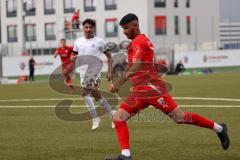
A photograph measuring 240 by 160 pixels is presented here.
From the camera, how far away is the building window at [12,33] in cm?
9103

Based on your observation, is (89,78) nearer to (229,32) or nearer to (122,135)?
(122,135)

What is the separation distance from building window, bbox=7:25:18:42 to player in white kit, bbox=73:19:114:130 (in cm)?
7761

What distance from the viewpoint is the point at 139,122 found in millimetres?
15414

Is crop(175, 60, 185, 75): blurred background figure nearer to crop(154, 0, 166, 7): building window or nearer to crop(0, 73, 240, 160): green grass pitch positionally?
crop(154, 0, 166, 7): building window

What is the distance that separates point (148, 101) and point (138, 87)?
243 mm

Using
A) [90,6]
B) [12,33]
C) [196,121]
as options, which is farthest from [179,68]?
[196,121]

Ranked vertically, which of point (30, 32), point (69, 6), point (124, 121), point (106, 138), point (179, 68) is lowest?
point (179, 68)

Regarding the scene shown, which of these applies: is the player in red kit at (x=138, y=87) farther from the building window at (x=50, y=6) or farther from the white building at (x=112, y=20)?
the building window at (x=50, y=6)

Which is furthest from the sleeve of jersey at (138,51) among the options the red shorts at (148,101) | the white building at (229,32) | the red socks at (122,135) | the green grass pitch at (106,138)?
the white building at (229,32)

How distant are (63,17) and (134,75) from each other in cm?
8022

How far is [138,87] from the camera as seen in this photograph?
9.45 metres

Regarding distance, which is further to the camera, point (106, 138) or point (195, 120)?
point (106, 138)

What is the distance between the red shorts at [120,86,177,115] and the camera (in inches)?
368

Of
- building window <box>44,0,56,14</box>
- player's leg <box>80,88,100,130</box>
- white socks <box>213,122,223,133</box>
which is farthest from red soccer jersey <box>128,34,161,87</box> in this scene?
building window <box>44,0,56,14</box>
